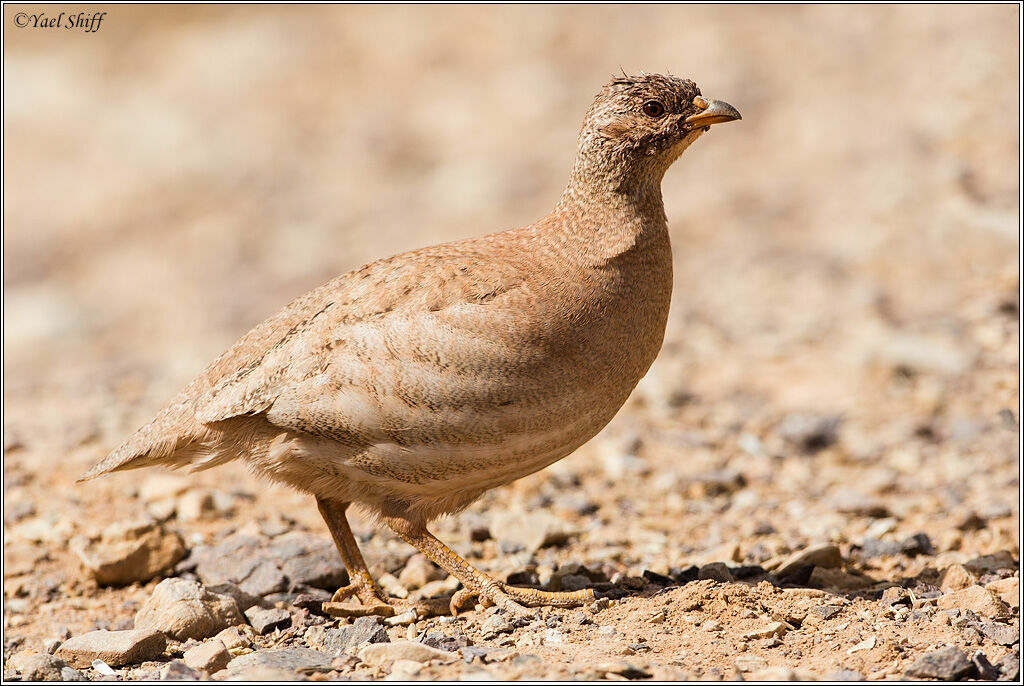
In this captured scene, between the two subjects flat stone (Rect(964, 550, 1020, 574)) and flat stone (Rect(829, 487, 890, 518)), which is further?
flat stone (Rect(829, 487, 890, 518))

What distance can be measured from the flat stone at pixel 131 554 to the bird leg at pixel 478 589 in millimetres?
1936

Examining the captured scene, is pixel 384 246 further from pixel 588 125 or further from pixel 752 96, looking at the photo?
pixel 588 125

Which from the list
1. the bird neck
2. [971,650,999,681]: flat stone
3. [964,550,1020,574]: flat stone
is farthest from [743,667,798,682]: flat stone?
[964,550,1020,574]: flat stone

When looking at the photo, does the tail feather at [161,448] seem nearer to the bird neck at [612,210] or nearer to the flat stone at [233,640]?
the flat stone at [233,640]

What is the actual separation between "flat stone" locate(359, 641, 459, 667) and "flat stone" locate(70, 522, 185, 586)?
280 centimetres

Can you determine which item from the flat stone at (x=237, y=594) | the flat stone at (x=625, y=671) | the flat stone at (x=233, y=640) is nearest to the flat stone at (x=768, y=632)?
the flat stone at (x=625, y=671)

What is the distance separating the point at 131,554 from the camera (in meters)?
7.85

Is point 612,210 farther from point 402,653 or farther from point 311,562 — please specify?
point 311,562

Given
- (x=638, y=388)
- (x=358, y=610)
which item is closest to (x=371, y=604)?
(x=358, y=610)

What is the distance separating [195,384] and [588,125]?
109 inches

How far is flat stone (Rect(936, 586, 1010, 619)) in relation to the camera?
6368 mm

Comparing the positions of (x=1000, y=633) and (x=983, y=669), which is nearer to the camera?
(x=983, y=669)

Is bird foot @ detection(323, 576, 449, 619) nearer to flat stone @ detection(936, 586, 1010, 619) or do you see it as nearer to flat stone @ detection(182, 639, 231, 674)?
flat stone @ detection(182, 639, 231, 674)

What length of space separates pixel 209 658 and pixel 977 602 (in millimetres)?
4008
